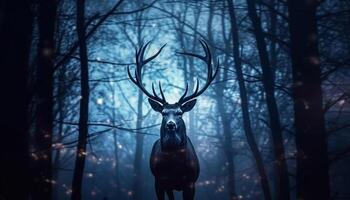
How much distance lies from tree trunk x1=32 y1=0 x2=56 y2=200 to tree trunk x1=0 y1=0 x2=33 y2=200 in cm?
199

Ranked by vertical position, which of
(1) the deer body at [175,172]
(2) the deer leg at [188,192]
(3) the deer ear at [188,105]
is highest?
(3) the deer ear at [188,105]

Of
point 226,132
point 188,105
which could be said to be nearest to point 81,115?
point 188,105

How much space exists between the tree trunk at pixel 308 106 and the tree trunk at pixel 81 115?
11.8ft

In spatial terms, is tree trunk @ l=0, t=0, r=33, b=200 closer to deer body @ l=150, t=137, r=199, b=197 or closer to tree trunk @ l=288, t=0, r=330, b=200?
deer body @ l=150, t=137, r=199, b=197

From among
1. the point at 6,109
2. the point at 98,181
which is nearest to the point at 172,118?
the point at 6,109

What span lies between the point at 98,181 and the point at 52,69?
28.8 metres

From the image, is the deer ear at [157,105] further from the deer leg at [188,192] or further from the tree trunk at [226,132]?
the tree trunk at [226,132]

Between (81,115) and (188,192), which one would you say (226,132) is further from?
(188,192)

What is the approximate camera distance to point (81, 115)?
8492 mm

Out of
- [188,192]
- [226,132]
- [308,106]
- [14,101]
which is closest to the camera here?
[14,101]

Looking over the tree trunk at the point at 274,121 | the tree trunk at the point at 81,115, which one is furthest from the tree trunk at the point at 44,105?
the tree trunk at the point at 274,121

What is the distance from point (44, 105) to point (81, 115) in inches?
53.3

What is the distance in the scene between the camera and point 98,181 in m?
34.9

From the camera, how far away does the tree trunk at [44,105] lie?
22.9 ft
